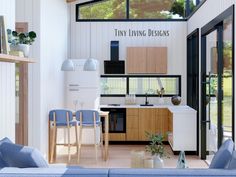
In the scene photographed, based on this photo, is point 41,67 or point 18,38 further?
point 41,67

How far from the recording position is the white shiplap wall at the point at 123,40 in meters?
10.0

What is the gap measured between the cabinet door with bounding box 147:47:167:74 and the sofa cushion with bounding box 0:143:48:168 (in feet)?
21.9

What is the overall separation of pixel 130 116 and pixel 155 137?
16.5 ft

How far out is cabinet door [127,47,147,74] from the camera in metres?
9.82

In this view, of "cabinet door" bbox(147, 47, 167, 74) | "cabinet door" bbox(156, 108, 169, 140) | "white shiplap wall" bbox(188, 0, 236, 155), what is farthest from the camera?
"cabinet door" bbox(147, 47, 167, 74)

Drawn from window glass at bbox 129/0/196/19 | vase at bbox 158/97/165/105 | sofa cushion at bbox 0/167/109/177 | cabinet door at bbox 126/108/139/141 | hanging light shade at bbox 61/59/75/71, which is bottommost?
cabinet door at bbox 126/108/139/141

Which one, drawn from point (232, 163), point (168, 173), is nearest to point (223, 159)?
point (232, 163)

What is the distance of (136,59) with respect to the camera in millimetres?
9844

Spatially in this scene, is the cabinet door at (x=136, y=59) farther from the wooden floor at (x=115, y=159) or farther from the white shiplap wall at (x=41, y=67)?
the white shiplap wall at (x=41, y=67)

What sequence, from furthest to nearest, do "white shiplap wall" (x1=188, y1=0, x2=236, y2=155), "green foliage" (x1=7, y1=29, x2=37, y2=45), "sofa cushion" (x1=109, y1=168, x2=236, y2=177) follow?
"white shiplap wall" (x1=188, y1=0, x2=236, y2=155), "green foliage" (x1=7, y1=29, x2=37, y2=45), "sofa cushion" (x1=109, y1=168, x2=236, y2=177)

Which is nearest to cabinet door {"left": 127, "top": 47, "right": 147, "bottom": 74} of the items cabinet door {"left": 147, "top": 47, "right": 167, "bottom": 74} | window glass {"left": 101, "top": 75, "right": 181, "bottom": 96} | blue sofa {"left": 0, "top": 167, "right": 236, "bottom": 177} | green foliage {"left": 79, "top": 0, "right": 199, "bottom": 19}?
cabinet door {"left": 147, "top": 47, "right": 167, "bottom": 74}

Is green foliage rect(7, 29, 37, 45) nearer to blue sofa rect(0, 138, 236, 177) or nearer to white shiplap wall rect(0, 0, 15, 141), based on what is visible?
white shiplap wall rect(0, 0, 15, 141)

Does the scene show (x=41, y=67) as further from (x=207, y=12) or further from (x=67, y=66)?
(x=207, y=12)

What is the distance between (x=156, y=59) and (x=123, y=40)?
95 centimetres
